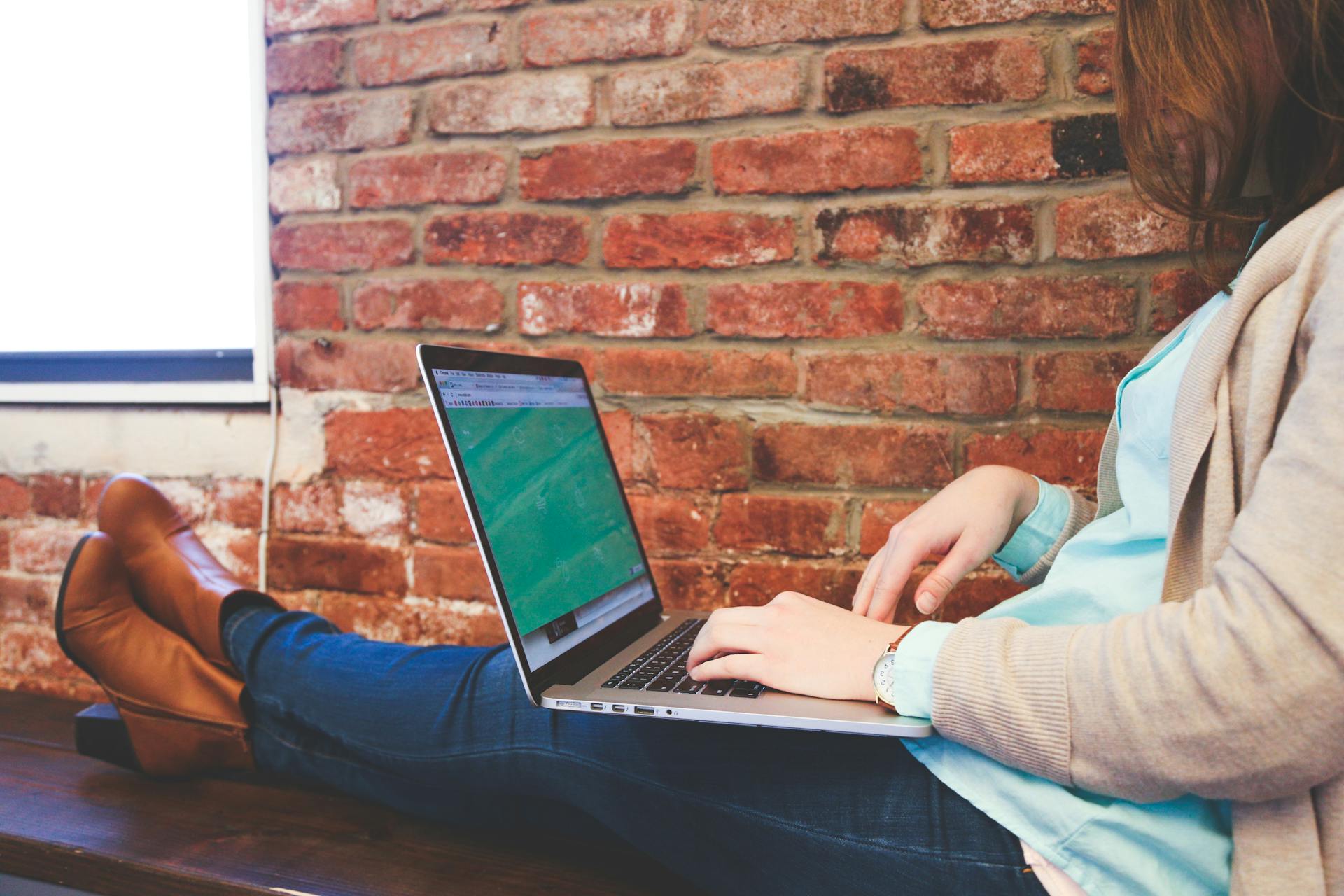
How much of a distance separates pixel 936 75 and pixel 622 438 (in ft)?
2.14

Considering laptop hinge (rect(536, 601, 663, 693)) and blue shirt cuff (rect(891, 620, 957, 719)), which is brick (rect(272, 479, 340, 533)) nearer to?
laptop hinge (rect(536, 601, 663, 693))

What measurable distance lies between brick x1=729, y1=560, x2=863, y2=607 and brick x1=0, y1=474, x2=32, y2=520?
1287 millimetres

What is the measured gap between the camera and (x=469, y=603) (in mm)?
1390

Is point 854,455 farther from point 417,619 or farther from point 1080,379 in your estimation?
point 417,619

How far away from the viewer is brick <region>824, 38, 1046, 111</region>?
1127mm

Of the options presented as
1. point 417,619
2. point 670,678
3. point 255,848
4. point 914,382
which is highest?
point 914,382

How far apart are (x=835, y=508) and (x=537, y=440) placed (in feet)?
1.51

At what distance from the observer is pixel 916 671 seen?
67 centimetres

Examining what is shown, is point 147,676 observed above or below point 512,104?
below

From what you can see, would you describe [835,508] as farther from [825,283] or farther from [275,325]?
[275,325]

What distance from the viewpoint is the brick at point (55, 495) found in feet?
5.11

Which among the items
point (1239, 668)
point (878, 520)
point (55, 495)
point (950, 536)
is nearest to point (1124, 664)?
point (1239, 668)

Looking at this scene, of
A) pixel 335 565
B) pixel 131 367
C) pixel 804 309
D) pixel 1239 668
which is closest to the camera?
pixel 1239 668

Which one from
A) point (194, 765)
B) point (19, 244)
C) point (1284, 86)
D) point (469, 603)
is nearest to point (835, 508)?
point (469, 603)
